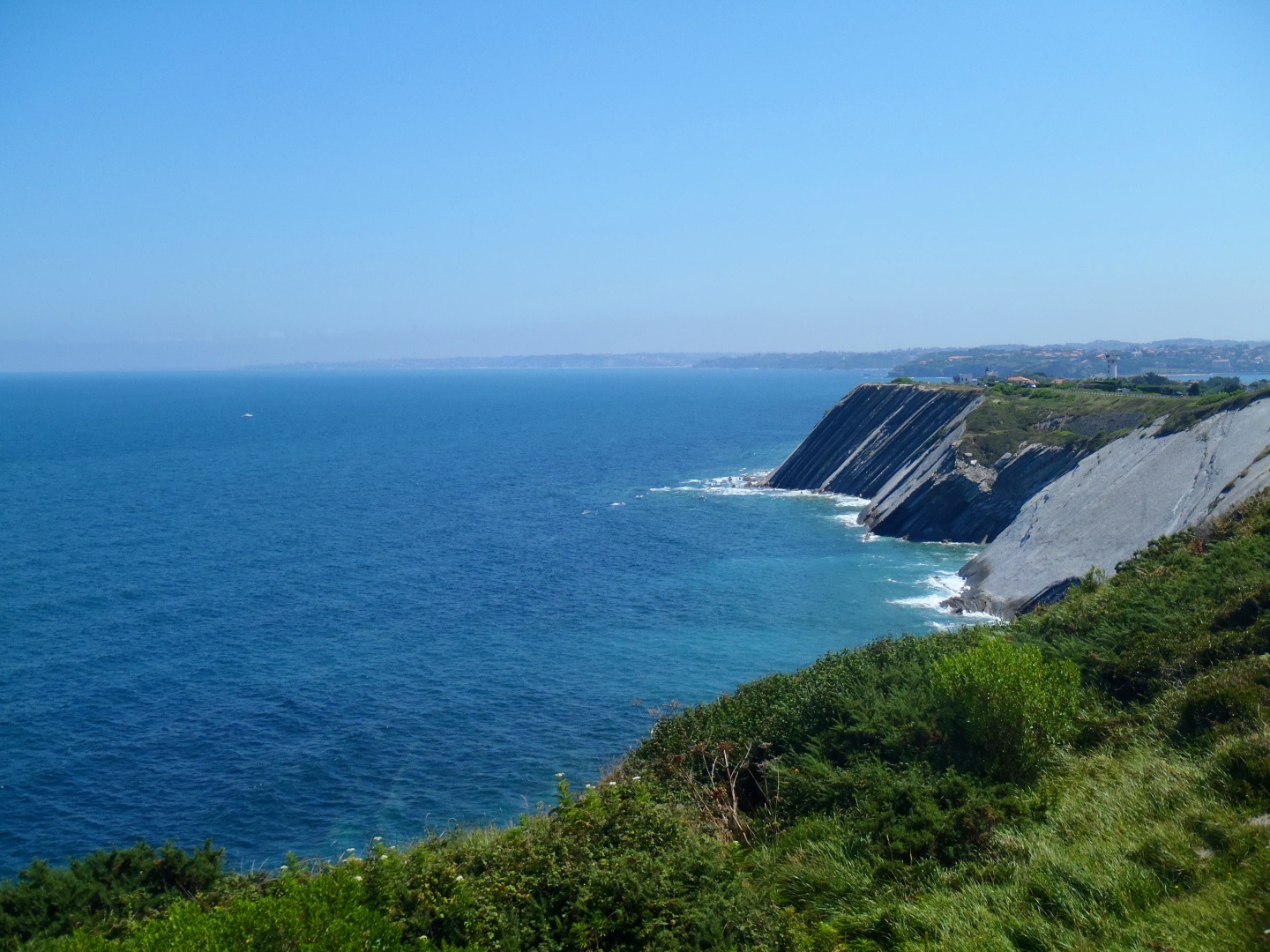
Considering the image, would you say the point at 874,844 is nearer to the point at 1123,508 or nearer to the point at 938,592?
the point at 938,592

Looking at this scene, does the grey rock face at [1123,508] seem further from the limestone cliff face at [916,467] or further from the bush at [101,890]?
the bush at [101,890]

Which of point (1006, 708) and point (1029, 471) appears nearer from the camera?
point (1006, 708)

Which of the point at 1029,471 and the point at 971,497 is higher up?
the point at 1029,471

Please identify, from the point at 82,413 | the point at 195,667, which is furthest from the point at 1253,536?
the point at 82,413

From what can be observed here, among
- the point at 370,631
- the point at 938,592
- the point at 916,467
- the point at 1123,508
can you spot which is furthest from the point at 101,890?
the point at 916,467

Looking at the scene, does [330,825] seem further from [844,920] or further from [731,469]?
[731,469]

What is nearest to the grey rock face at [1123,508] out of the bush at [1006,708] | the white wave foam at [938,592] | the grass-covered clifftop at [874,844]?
the white wave foam at [938,592]
